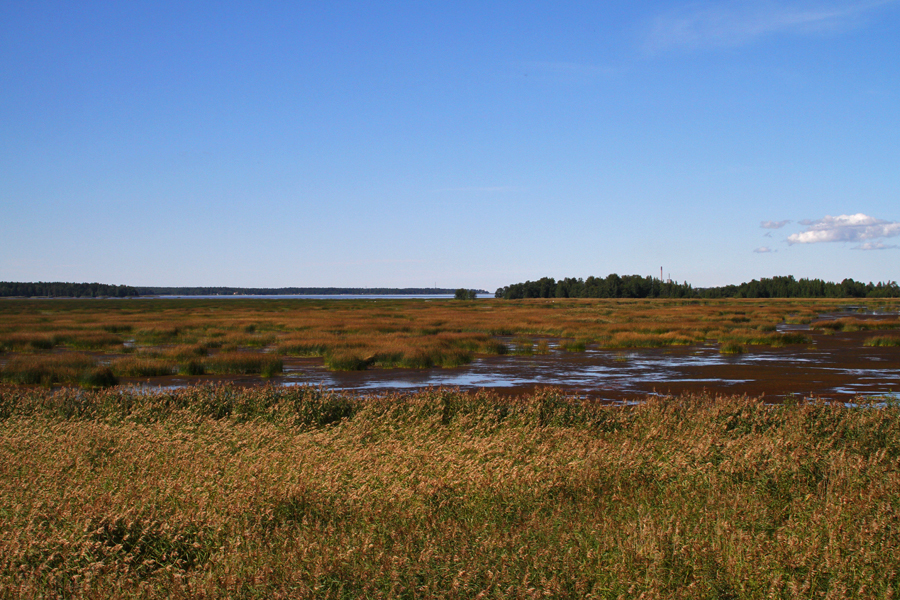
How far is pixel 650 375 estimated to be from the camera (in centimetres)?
2573

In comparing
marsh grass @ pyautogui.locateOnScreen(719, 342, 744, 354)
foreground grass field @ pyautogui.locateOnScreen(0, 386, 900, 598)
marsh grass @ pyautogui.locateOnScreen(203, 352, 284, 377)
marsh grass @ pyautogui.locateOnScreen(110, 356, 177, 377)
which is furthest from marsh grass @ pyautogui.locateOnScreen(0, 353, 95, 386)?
marsh grass @ pyautogui.locateOnScreen(719, 342, 744, 354)

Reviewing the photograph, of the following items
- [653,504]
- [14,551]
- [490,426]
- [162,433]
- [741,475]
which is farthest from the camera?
[490,426]

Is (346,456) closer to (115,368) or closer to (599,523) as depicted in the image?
(599,523)

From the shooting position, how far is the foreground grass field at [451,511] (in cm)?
500

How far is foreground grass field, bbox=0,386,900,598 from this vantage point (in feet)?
16.4

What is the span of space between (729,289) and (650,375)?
173 meters

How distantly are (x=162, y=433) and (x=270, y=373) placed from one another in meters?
16.3

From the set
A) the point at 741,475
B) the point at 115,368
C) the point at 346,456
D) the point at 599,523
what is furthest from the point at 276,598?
the point at 115,368

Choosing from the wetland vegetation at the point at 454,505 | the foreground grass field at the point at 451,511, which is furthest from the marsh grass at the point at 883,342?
the foreground grass field at the point at 451,511

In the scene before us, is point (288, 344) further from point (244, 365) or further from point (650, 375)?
point (650, 375)

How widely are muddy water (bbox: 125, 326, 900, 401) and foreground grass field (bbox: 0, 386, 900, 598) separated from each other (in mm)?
10207

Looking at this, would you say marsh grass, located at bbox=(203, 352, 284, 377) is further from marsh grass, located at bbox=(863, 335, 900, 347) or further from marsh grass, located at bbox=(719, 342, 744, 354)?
marsh grass, located at bbox=(863, 335, 900, 347)

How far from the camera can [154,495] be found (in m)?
7.15

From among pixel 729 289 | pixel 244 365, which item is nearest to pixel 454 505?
pixel 244 365
